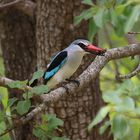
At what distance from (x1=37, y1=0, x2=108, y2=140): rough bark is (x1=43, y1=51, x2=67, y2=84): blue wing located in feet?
1.05

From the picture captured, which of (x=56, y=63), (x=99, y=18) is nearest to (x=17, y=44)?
(x=56, y=63)

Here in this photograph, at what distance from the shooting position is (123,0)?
2084 millimetres

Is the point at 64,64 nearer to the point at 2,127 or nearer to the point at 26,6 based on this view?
the point at 26,6

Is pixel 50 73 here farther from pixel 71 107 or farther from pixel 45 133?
pixel 45 133

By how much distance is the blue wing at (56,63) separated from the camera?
3217 millimetres

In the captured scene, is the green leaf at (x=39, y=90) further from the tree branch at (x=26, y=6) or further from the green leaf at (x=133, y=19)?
the tree branch at (x=26, y=6)

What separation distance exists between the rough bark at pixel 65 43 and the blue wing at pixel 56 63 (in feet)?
1.05

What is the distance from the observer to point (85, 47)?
3014 mm

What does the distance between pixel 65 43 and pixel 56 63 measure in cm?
42

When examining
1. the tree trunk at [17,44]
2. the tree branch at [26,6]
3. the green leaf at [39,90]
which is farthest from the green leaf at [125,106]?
the tree trunk at [17,44]

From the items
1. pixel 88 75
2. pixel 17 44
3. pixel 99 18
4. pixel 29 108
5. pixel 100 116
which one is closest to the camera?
pixel 100 116

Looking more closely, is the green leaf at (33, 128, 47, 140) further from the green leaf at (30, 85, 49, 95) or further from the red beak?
the red beak

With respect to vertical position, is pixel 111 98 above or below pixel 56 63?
below

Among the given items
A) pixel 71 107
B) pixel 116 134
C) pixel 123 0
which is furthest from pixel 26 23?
pixel 116 134
